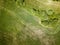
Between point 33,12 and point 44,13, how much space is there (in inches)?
13.1

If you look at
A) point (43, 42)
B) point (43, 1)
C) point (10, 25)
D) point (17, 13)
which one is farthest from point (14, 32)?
point (43, 1)

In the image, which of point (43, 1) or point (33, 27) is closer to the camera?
point (33, 27)

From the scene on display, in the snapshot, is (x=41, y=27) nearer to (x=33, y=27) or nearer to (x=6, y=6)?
(x=33, y=27)

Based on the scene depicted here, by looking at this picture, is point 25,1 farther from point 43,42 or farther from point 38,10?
point 43,42

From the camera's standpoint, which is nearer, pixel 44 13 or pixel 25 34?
pixel 25 34

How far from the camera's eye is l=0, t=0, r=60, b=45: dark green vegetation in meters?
4.23

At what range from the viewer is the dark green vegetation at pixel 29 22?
13.9 ft

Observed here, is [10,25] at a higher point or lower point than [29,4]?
lower

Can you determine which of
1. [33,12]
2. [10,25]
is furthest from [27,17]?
[10,25]

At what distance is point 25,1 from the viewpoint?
15.3 ft

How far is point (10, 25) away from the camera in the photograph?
4266 mm

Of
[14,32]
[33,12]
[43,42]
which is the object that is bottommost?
[43,42]

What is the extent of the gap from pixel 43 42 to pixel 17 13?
3.47 ft

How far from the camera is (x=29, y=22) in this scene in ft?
14.8
